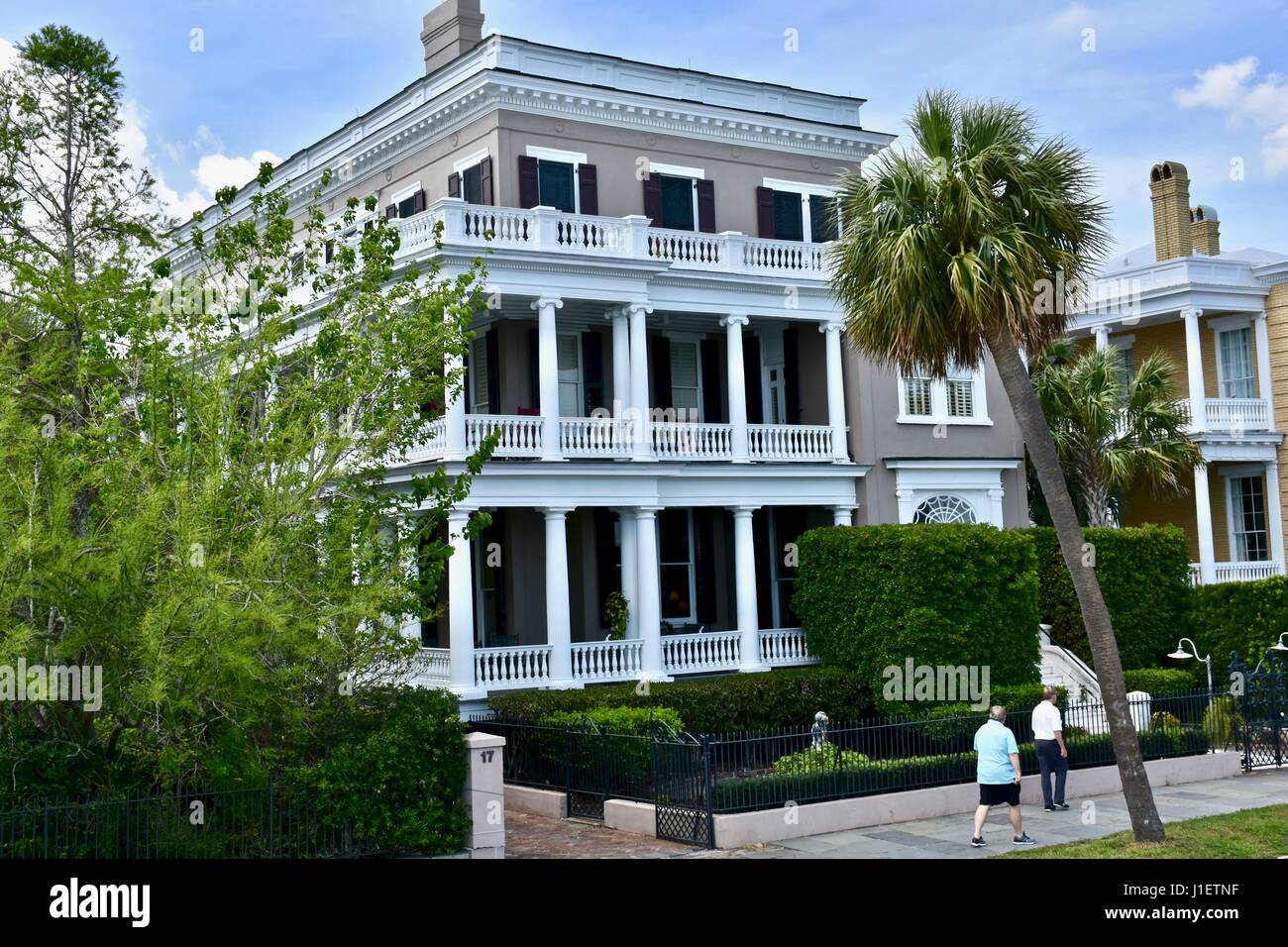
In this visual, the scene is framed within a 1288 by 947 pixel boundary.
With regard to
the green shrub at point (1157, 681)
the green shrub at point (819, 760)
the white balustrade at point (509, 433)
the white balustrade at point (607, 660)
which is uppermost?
the white balustrade at point (509, 433)

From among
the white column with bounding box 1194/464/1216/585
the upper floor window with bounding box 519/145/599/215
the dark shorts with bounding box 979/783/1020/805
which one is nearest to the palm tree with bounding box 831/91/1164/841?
the dark shorts with bounding box 979/783/1020/805

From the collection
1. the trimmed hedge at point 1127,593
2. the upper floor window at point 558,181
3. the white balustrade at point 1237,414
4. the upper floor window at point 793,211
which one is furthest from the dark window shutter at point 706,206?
the white balustrade at point 1237,414

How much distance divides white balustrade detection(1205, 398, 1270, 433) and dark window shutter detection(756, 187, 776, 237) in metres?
14.6

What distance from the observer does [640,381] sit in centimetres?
2695

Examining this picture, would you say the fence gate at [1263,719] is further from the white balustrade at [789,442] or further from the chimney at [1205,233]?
the chimney at [1205,233]

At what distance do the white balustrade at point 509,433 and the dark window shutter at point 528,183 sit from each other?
4.75 meters

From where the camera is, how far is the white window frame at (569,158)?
2808cm

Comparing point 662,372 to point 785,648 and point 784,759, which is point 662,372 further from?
point 784,759

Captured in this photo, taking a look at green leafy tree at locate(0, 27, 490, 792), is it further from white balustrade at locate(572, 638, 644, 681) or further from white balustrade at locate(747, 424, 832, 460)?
white balustrade at locate(747, 424, 832, 460)

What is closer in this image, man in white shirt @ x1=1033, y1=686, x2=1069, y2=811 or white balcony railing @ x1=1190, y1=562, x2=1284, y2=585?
man in white shirt @ x1=1033, y1=686, x2=1069, y2=811

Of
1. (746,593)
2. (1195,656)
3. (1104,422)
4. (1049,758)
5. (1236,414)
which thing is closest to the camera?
(1049,758)

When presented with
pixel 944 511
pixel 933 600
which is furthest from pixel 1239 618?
pixel 933 600

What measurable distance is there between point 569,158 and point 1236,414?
20731mm

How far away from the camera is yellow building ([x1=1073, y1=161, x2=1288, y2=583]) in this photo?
37312mm
